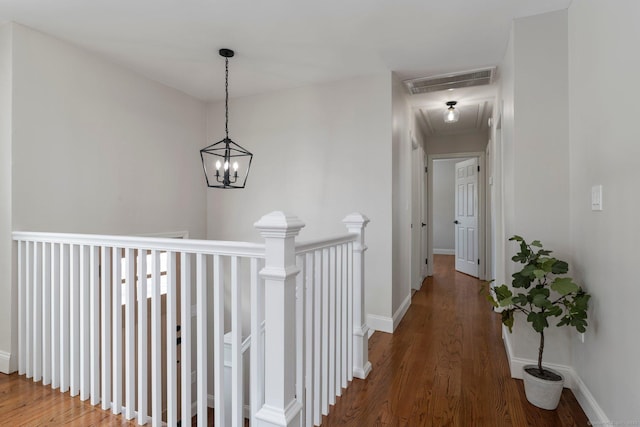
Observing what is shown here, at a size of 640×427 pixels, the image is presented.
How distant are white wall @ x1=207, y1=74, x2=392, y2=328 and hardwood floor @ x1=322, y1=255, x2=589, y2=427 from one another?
527 millimetres

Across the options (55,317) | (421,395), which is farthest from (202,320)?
(421,395)

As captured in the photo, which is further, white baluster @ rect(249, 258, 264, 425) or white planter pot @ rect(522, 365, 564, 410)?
white planter pot @ rect(522, 365, 564, 410)

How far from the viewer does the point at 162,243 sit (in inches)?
66.8

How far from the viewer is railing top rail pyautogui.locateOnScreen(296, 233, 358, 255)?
1.58m

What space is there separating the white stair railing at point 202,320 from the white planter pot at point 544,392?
97 centimetres

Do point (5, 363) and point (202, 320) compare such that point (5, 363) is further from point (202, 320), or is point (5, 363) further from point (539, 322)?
point (539, 322)

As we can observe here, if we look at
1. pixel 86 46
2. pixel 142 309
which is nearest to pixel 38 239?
pixel 142 309

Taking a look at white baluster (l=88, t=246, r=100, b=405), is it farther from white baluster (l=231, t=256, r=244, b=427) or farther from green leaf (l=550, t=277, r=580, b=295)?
green leaf (l=550, t=277, r=580, b=295)

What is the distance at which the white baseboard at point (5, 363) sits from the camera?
92.1 inches

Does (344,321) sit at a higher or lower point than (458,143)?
lower

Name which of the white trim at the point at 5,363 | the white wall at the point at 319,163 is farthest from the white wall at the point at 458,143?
the white trim at the point at 5,363

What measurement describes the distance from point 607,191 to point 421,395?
1492mm

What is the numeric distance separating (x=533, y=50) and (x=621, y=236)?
4.54ft

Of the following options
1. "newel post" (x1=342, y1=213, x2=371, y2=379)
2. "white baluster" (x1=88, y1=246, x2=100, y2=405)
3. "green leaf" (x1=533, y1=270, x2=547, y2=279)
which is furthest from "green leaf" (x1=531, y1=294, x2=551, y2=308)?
"white baluster" (x1=88, y1=246, x2=100, y2=405)
